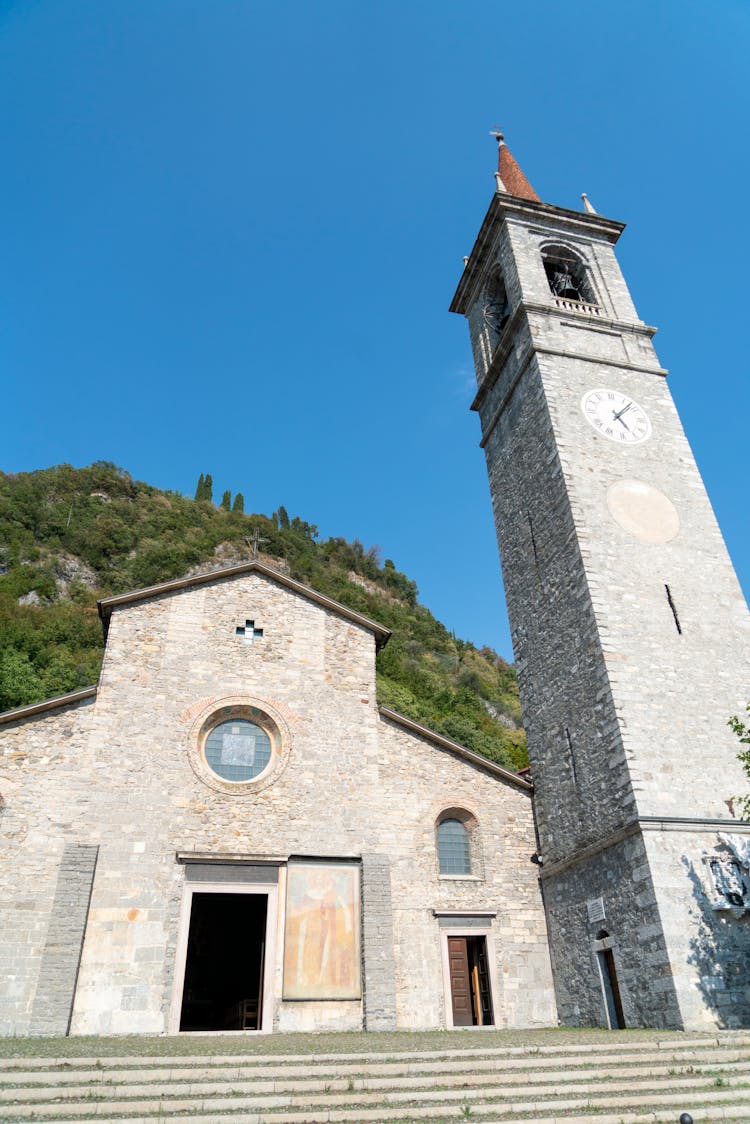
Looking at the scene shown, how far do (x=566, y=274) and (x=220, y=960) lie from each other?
2018 cm

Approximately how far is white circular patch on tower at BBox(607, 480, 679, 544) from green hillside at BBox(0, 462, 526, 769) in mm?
25812

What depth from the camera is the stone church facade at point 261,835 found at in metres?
11.5

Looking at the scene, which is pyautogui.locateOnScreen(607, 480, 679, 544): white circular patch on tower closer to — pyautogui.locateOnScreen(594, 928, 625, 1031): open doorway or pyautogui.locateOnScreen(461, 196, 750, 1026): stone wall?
pyautogui.locateOnScreen(461, 196, 750, 1026): stone wall

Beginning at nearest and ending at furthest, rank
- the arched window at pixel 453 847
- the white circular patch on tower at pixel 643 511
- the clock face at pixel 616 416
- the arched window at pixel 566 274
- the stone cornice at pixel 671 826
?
the stone cornice at pixel 671 826 < the arched window at pixel 453 847 < the white circular patch on tower at pixel 643 511 < the clock face at pixel 616 416 < the arched window at pixel 566 274

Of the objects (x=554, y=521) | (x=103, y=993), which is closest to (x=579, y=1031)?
(x=103, y=993)

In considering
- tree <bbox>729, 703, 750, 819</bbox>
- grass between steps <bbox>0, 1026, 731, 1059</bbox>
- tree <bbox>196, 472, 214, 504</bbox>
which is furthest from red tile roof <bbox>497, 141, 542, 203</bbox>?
tree <bbox>196, 472, 214, 504</bbox>

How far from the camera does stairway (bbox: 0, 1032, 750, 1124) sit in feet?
21.4

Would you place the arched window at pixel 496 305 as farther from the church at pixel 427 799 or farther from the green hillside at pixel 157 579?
the green hillside at pixel 157 579

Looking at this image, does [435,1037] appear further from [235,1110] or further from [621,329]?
[621,329]

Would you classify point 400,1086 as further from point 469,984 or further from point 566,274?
point 566,274

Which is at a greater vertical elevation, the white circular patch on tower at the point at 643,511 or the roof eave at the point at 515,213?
the roof eave at the point at 515,213

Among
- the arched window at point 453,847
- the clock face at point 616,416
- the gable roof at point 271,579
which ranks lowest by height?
the arched window at point 453,847

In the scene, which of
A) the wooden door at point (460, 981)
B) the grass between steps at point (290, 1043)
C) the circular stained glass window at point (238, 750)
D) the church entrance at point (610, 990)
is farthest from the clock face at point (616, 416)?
the grass between steps at point (290, 1043)

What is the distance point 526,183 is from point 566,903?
21097 mm
